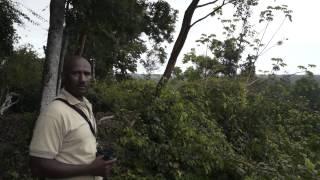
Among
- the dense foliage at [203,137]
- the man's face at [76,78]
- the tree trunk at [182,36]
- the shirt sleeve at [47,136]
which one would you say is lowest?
the dense foliage at [203,137]

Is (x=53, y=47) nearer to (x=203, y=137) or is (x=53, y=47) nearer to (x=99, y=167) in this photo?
(x=203, y=137)

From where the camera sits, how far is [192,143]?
28.4 ft

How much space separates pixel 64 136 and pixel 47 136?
106 millimetres

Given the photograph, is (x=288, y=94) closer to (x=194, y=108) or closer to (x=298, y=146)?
(x=298, y=146)

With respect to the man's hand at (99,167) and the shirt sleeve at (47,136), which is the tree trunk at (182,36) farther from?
the shirt sleeve at (47,136)

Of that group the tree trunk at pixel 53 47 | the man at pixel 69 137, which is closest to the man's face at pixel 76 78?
the man at pixel 69 137

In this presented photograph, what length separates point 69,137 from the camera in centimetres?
257

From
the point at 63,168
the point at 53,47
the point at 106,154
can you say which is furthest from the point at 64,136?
the point at 53,47

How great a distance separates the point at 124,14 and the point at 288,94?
8.52 metres

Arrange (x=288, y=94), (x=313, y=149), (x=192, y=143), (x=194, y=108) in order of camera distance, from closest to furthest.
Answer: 1. (x=192, y=143)
2. (x=194, y=108)
3. (x=313, y=149)
4. (x=288, y=94)

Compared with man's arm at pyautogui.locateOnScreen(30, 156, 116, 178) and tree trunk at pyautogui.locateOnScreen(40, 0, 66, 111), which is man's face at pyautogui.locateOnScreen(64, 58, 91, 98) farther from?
tree trunk at pyautogui.locateOnScreen(40, 0, 66, 111)

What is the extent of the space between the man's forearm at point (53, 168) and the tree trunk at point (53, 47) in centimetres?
687

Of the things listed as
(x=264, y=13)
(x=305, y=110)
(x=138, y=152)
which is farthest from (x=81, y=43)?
(x=264, y=13)

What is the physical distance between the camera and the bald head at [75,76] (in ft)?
8.91
